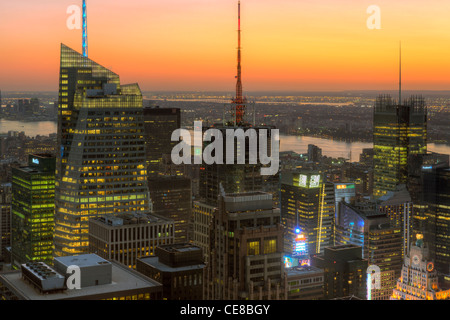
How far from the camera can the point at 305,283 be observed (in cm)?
2486

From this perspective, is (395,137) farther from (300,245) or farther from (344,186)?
(300,245)

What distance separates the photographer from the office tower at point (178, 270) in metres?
20.7

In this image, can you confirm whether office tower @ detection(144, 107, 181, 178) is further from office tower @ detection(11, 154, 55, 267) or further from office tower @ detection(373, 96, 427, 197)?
office tower @ detection(373, 96, 427, 197)

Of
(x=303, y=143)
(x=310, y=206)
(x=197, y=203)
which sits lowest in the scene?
(x=310, y=206)

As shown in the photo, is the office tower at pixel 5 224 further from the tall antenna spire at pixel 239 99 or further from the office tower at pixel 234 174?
the tall antenna spire at pixel 239 99

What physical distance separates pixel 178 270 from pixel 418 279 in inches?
599

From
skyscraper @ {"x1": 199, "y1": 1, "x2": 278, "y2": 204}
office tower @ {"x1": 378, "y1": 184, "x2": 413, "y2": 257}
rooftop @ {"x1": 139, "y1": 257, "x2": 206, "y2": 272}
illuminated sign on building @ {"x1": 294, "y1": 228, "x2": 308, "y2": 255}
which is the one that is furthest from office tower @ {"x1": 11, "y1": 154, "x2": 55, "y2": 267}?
office tower @ {"x1": 378, "y1": 184, "x2": 413, "y2": 257}

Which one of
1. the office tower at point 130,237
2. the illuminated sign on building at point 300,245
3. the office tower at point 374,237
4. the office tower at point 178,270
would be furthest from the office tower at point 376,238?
the office tower at point 178,270

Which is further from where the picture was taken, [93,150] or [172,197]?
[172,197]

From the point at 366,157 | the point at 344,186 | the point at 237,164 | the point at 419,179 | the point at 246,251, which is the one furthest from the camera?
the point at 366,157

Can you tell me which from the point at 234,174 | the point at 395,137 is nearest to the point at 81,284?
the point at 234,174
